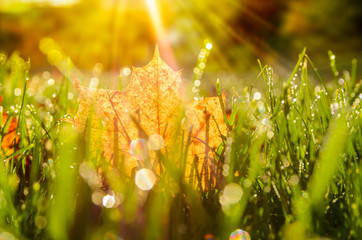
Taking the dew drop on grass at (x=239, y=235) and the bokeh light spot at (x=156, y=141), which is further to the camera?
the bokeh light spot at (x=156, y=141)

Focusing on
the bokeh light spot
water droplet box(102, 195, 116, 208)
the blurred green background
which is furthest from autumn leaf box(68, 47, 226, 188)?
the blurred green background

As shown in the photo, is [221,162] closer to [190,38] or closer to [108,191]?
[108,191]

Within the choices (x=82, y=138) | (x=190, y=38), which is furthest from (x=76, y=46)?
(x=82, y=138)

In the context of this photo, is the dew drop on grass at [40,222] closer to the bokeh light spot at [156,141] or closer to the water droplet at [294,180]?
the bokeh light spot at [156,141]

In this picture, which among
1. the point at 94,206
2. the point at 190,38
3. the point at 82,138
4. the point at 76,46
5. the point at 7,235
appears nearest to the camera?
the point at 7,235

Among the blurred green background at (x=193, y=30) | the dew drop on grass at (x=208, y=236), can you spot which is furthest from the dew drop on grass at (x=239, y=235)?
the blurred green background at (x=193, y=30)

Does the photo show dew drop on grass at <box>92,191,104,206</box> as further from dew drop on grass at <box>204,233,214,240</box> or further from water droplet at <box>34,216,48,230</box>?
dew drop on grass at <box>204,233,214,240</box>

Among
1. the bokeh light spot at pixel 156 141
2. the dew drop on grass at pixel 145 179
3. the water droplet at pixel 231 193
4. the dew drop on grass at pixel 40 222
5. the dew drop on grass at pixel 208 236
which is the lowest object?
the dew drop on grass at pixel 208 236
